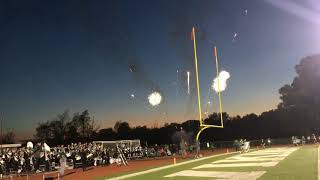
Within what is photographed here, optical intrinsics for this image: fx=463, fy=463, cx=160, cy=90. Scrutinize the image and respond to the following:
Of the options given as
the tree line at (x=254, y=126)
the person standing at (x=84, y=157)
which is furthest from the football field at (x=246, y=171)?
the tree line at (x=254, y=126)

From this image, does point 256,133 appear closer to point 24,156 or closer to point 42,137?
point 42,137

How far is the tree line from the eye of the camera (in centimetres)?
8400

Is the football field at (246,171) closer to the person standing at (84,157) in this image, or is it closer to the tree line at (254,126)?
the person standing at (84,157)

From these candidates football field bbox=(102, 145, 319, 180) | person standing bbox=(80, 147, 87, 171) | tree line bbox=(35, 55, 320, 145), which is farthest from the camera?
tree line bbox=(35, 55, 320, 145)

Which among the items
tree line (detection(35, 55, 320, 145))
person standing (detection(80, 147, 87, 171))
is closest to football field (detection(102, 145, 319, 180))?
person standing (detection(80, 147, 87, 171))

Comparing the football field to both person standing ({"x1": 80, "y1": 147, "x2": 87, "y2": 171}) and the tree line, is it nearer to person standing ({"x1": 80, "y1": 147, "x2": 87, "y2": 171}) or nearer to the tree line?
person standing ({"x1": 80, "y1": 147, "x2": 87, "y2": 171})

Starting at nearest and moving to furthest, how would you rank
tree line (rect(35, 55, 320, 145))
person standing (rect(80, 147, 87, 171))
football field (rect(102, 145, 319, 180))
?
football field (rect(102, 145, 319, 180)), person standing (rect(80, 147, 87, 171)), tree line (rect(35, 55, 320, 145))

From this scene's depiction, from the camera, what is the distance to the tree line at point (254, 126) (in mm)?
84000

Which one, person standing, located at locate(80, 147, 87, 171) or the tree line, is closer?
person standing, located at locate(80, 147, 87, 171)

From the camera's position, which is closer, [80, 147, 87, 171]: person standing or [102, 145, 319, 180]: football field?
[102, 145, 319, 180]: football field

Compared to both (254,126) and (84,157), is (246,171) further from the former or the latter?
(254,126)

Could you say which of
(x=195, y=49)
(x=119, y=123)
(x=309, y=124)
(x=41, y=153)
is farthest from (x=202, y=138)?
(x=41, y=153)

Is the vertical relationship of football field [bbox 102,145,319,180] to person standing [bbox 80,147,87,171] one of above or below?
below

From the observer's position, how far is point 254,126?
9112cm
